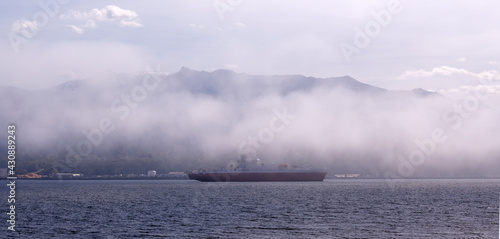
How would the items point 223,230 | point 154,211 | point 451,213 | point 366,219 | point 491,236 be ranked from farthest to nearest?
point 154,211 → point 451,213 → point 366,219 → point 223,230 → point 491,236

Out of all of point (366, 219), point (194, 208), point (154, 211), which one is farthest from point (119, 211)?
point (366, 219)

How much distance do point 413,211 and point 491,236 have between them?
26.4 metres

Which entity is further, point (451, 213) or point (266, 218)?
point (451, 213)

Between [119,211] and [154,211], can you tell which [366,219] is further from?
[119,211]

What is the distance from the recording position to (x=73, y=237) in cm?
5181

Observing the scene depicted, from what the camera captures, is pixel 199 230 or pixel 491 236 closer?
pixel 491 236

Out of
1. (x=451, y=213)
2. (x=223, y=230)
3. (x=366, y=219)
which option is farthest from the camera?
(x=451, y=213)

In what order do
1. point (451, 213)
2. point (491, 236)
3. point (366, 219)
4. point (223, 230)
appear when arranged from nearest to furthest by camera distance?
point (491, 236) < point (223, 230) < point (366, 219) < point (451, 213)

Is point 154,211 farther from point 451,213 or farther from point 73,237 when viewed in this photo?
point 451,213

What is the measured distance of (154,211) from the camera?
7900 centimetres

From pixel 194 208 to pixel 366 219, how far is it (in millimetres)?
28902

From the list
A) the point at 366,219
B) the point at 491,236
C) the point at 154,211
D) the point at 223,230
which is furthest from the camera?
the point at 154,211

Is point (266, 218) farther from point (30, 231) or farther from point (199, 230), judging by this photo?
point (30, 231)

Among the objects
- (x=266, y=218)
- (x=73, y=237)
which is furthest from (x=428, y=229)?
(x=73, y=237)
